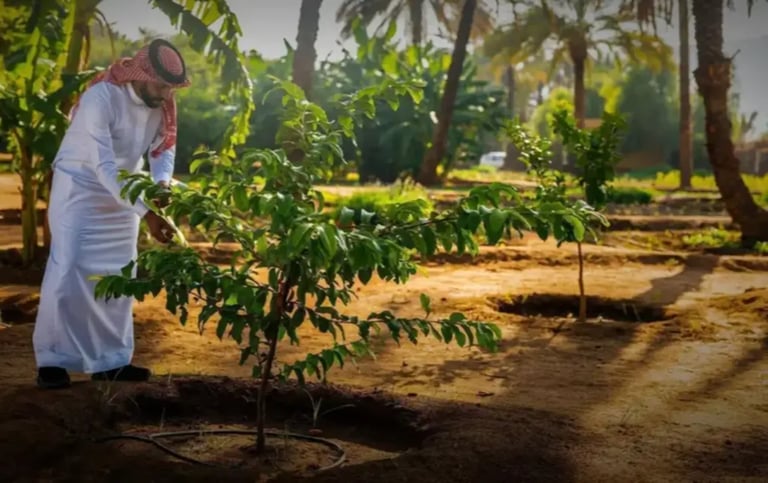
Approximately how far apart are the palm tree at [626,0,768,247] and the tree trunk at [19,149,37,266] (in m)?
8.69

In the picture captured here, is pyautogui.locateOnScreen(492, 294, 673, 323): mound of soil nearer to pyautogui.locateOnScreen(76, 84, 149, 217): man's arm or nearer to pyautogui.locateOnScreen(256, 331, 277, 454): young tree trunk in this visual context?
pyautogui.locateOnScreen(76, 84, 149, 217): man's arm

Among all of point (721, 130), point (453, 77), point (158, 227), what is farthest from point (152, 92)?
point (453, 77)

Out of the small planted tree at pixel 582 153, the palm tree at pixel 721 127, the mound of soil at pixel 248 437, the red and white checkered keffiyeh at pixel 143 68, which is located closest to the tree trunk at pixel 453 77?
the palm tree at pixel 721 127

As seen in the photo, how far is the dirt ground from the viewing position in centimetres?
399

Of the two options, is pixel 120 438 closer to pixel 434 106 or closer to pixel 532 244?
pixel 532 244

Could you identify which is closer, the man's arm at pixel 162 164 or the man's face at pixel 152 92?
the man's face at pixel 152 92

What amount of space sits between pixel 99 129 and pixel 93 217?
0.43 m

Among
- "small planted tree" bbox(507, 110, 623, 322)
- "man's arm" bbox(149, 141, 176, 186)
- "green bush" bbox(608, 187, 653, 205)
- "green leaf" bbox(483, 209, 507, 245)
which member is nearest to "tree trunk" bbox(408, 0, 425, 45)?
"green bush" bbox(608, 187, 653, 205)

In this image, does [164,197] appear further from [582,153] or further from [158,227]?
[582,153]

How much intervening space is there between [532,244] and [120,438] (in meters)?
9.77

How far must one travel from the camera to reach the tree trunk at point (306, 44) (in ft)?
42.2

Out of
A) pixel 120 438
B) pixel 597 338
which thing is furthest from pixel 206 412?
pixel 597 338

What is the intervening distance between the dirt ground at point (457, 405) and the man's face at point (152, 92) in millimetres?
1406

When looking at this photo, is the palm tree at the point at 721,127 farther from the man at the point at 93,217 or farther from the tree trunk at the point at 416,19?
the tree trunk at the point at 416,19
